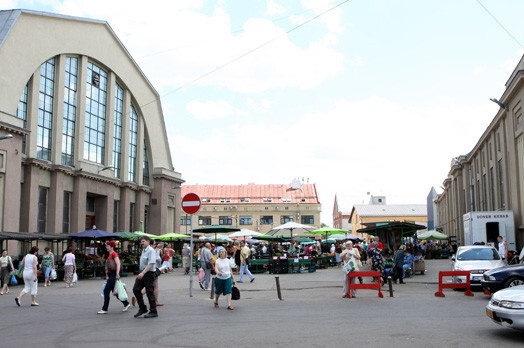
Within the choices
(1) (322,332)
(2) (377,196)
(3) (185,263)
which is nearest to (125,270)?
(3) (185,263)

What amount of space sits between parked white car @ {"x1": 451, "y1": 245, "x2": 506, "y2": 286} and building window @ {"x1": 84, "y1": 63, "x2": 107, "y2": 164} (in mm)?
28243

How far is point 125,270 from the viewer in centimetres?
3078

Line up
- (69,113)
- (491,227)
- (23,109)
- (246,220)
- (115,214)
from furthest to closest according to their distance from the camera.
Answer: (246,220), (115,214), (69,113), (23,109), (491,227)

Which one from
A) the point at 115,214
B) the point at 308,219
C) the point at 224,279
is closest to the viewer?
the point at 224,279

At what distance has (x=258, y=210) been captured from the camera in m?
80.8

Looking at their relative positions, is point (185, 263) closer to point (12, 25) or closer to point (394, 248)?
point (394, 248)

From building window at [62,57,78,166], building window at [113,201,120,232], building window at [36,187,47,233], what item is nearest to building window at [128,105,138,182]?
building window at [113,201,120,232]

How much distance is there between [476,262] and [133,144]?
33913 millimetres

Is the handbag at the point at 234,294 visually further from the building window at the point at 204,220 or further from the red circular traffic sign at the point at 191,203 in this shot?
the building window at the point at 204,220

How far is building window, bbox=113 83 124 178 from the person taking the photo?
42.4 m

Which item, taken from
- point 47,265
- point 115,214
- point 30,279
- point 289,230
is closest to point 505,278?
point 30,279

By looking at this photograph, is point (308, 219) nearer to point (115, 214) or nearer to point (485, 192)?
point (485, 192)

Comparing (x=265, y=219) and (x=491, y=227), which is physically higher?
(x=265, y=219)

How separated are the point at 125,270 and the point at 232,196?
170 ft
